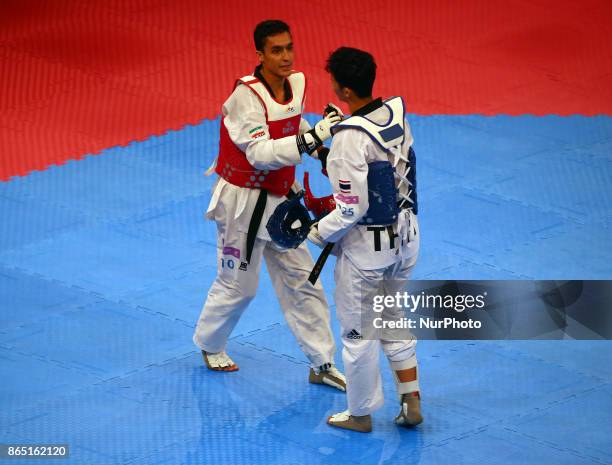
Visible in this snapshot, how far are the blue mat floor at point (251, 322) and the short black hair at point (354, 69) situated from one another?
205cm

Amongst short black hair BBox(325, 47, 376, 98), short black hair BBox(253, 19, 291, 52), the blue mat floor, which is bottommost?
the blue mat floor

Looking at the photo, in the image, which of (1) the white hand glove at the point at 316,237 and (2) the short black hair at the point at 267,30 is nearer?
(1) the white hand glove at the point at 316,237

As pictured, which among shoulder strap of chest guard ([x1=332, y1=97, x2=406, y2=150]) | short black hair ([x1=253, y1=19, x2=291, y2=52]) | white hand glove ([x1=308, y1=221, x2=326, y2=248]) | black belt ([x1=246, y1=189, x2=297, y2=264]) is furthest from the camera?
black belt ([x1=246, y1=189, x2=297, y2=264])

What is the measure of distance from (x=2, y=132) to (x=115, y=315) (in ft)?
11.9

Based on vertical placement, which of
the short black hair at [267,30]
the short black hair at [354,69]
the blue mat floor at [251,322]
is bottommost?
the blue mat floor at [251,322]

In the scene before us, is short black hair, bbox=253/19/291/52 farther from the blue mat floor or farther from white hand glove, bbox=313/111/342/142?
the blue mat floor

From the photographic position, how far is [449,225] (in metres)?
9.11

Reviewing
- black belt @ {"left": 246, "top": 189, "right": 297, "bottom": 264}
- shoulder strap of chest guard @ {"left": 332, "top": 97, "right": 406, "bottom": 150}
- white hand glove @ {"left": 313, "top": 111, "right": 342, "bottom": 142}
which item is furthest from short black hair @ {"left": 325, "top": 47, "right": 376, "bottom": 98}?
black belt @ {"left": 246, "top": 189, "right": 297, "bottom": 264}

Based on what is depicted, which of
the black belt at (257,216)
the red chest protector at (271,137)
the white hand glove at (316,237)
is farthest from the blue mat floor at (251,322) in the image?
the red chest protector at (271,137)

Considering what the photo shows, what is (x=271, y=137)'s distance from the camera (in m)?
6.71

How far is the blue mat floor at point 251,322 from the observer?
6.47m

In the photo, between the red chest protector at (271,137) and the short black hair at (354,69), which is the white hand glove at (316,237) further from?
the short black hair at (354,69)

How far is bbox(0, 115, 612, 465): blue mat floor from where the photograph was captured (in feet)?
21.2

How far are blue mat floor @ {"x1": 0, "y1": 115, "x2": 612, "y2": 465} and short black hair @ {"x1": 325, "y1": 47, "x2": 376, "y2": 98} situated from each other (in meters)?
2.05
